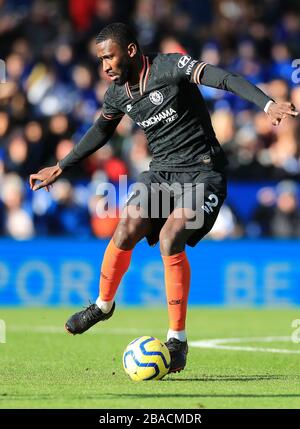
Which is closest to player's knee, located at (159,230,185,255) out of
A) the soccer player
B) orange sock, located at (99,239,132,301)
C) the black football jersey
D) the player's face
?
the soccer player

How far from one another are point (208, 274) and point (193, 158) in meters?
7.38

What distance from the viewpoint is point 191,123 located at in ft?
26.1

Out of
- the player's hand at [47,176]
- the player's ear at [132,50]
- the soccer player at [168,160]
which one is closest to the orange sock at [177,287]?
the soccer player at [168,160]

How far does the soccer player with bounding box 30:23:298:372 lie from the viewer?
769 centimetres

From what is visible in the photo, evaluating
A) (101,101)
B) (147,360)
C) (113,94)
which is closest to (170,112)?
(113,94)

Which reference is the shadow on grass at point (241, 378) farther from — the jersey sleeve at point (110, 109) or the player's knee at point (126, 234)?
the jersey sleeve at point (110, 109)

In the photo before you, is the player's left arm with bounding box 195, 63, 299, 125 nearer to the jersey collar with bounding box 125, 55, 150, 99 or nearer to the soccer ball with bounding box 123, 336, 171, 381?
the jersey collar with bounding box 125, 55, 150, 99

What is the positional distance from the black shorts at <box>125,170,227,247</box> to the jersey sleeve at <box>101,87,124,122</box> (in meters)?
0.58

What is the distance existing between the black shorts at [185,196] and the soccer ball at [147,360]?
90 cm

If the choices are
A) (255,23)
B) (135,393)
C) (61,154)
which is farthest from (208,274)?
(135,393)

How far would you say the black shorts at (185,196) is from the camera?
25.5ft

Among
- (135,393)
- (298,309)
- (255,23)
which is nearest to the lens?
(135,393)

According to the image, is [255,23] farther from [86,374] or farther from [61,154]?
[86,374]
